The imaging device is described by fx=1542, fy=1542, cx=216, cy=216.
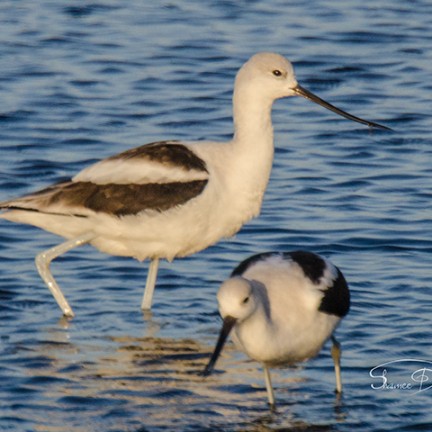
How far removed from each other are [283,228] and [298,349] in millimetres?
3321

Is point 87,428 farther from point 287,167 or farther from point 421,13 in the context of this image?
point 421,13

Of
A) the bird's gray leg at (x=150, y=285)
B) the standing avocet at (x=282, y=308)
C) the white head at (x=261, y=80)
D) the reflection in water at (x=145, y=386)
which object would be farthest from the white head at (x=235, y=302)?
the white head at (x=261, y=80)

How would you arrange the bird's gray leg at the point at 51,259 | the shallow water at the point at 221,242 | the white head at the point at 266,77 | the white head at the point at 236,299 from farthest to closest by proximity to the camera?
the white head at the point at 266,77 → the bird's gray leg at the point at 51,259 → the shallow water at the point at 221,242 → the white head at the point at 236,299

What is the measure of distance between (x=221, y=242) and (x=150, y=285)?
1477 mm

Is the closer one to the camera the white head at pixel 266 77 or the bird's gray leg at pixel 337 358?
the bird's gray leg at pixel 337 358

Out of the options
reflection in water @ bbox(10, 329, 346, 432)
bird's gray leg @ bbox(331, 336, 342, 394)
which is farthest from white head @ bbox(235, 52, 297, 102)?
bird's gray leg @ bbox(331, 336, 342, 394)

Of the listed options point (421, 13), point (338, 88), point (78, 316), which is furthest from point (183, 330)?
point (421, 13)

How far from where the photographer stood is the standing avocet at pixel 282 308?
7629 millimetres

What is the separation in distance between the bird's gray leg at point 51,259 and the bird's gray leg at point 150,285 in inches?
16.9

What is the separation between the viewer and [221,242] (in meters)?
11.1

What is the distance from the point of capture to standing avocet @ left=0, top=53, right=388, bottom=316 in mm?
9422

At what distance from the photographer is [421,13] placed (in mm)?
17766

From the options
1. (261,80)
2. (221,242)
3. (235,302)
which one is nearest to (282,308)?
(235,302)

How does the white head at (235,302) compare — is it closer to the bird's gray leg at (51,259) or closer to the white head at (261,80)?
the bird's gray leg at (51,259)
